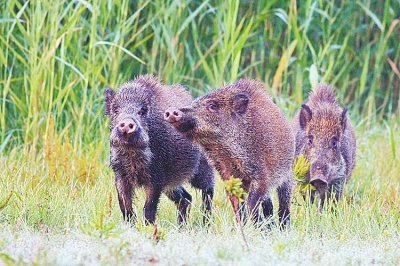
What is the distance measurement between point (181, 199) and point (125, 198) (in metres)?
0.61

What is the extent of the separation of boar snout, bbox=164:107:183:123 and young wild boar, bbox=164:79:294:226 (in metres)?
0.02

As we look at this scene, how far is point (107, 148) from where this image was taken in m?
7.16

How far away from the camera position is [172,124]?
202 inches

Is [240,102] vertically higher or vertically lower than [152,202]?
higher

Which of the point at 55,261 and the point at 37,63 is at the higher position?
the point at 37,63

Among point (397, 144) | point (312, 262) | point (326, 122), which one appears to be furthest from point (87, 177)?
point (397, 144)

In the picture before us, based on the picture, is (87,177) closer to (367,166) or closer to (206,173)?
(206,173)

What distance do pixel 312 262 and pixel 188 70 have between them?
514 cm

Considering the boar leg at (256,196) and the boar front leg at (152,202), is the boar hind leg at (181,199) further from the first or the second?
the boar leg at (256,196)

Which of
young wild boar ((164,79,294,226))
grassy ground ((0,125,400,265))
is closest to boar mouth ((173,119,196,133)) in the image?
young wild boar ((164,79,294,226))

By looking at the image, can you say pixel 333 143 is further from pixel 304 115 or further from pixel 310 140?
pixel 304 115

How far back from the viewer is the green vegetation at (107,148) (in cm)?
414

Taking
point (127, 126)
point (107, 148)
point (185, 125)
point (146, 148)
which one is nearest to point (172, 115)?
point (185, 125)

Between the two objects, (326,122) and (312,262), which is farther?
(326,122)
